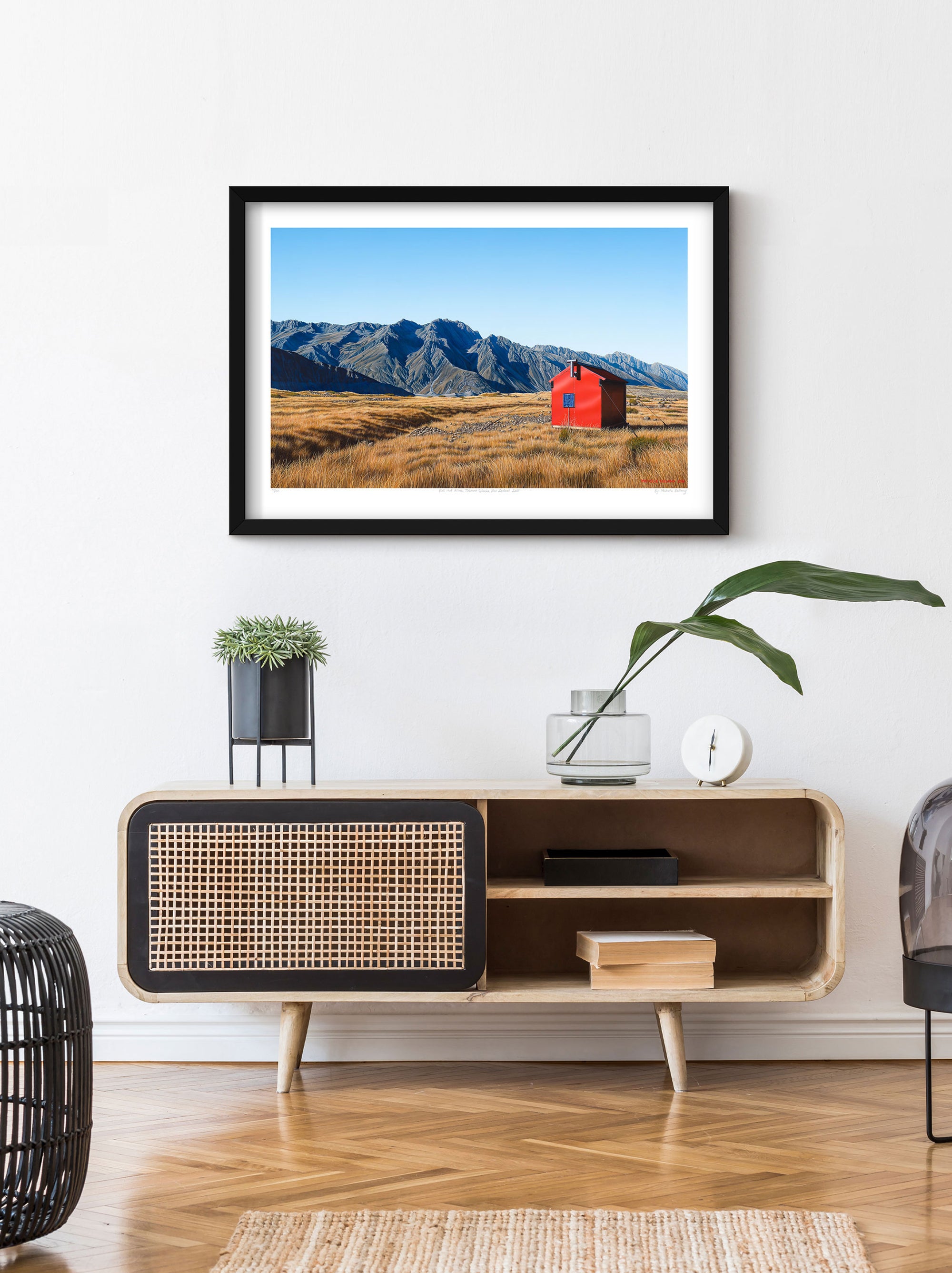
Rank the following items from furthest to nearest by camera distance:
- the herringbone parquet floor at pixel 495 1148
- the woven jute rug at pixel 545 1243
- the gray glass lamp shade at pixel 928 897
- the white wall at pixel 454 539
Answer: the white wall at pixel 454 539 < the gray glass lamp shade at pixel 928 897 < the herringbone parquet floor at pixel 495 1148 < the woven jute rug at pixel 545 1243

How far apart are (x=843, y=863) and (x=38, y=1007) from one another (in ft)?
4.66

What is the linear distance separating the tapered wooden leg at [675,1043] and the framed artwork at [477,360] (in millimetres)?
966

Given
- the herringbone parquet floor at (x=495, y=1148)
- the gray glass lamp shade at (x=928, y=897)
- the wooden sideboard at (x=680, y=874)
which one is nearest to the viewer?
the herringbone parquet floor at (x=495, y=1148)

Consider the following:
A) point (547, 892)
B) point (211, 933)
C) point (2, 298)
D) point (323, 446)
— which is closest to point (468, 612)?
point (323, 446)

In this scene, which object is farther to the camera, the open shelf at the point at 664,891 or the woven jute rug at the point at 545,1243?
the open shelf at the point at 664,891

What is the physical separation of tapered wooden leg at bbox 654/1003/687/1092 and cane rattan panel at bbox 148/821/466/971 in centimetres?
43

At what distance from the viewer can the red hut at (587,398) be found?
98.5 inches

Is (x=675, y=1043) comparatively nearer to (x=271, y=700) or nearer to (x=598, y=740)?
(x=598, y=740)

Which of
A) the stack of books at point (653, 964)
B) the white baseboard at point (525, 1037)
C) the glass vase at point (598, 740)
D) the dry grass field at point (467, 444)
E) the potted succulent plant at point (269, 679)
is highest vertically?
the dry grass field at point (467, 444)

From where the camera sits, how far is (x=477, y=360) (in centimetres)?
251

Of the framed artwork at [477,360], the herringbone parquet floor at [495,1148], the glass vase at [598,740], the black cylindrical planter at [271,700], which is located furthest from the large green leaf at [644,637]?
the herringbone parquet floor at [495,1148]

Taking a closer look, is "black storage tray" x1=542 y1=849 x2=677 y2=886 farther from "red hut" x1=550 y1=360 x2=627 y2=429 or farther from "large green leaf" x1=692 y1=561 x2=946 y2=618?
"red hut" x1=550 y1=360 x2=627 y2=429

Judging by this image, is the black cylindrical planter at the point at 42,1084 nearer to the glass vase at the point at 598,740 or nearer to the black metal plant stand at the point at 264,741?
the black metal plant stand at the point at 264,741

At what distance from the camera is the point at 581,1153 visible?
1846 mm
